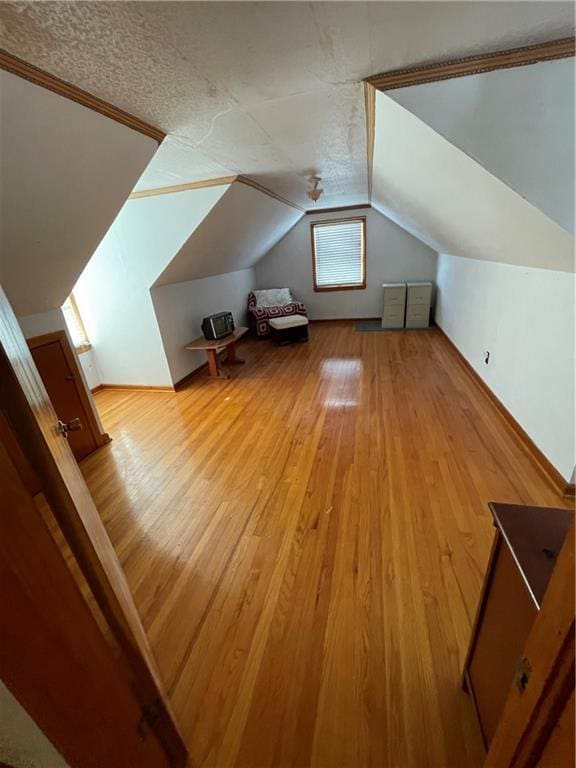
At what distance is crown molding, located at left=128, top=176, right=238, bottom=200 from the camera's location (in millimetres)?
2700

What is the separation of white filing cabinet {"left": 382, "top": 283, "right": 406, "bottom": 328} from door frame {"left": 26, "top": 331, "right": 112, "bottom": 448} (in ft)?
15.1

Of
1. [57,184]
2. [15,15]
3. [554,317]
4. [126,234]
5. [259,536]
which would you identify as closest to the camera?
[15,15]

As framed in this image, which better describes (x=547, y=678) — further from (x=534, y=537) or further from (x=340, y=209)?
(x=340, y=209)

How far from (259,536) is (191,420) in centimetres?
165

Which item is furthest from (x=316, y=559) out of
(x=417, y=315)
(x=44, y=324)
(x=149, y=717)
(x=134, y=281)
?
(x=417, y=315)

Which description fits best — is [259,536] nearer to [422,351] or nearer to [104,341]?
[104,341]

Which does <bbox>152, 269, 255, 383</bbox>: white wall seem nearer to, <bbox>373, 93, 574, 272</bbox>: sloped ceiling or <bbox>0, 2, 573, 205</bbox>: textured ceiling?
<bbox>0, 2, 573, 205</bbox>: textured ceiling

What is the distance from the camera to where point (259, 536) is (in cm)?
171

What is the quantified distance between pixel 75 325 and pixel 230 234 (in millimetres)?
2130

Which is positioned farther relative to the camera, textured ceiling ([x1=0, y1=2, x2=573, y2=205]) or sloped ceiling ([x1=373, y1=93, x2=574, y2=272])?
sloped ceiling ([x1=373, y1=93, x2=574, y2=272])

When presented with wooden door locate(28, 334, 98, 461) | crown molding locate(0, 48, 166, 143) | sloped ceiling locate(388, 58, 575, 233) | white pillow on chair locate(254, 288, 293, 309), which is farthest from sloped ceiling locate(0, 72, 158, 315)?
white pillow on chair locate(254, 288, 293, 309)

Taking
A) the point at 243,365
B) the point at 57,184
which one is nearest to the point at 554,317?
the point at 57,184

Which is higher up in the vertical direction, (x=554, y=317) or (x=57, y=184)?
(x=57, y=184)

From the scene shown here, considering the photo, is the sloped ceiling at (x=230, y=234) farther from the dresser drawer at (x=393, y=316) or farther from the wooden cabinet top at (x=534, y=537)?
the wooden cabinet top at (x=534, y=537)
